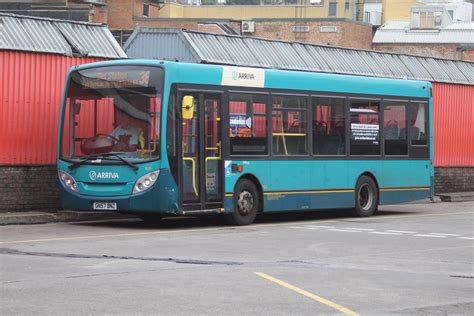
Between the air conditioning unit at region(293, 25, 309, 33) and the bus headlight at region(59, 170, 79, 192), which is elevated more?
the air conditioning unit at region(293, 25, 309, 33)

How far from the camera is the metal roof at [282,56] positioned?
25.6 metres

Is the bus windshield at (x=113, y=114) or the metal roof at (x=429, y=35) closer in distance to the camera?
the bus windshield at (x=113, y=114)

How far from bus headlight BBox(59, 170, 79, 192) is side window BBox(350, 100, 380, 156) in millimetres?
6689

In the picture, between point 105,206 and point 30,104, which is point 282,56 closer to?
point 30,104

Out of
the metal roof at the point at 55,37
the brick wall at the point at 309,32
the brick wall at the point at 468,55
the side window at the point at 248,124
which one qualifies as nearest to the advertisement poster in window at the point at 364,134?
the side window at the point at 248,124

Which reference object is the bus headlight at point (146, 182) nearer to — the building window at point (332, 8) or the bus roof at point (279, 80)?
the bus roof at point (279, 80)

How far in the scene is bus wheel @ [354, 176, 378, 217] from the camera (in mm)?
22875

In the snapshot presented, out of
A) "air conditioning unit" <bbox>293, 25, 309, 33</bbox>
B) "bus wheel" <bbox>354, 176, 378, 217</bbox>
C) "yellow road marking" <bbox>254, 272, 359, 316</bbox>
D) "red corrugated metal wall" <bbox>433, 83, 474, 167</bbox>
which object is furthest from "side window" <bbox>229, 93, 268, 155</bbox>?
"air conditioning unit" <bbox>293, 25, 309, 33</bbox>

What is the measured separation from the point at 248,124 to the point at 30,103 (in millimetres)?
4491

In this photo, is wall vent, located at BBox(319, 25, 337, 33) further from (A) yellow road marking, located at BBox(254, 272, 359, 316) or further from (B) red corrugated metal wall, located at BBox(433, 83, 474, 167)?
(A) yellow road marking, located at BBox(254, 272, 359, 316)

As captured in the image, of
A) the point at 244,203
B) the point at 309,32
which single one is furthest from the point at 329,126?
the point at 309,32

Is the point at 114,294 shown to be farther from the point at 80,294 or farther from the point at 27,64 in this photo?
the point at 27,64

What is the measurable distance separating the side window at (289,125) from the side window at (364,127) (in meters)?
1.72

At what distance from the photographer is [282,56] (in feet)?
91.0
